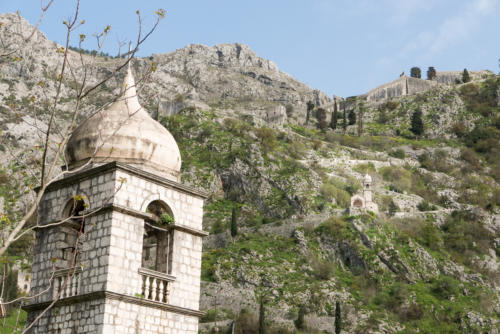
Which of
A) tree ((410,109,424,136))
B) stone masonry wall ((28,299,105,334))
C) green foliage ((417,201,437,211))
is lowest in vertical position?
stone masonry wall ((28,299,105,334))

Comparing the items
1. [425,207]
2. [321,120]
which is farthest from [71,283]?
[321,120]

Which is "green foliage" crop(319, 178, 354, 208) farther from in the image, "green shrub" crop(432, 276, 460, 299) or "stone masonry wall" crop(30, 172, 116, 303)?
"stone masonry wall" crop(30, 172, 116, 303)

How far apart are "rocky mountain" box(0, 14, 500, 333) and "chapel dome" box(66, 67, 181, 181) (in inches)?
686

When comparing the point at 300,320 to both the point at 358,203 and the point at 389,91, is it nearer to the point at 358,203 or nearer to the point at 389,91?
the point at 358,203

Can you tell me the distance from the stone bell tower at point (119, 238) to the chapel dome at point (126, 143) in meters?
0.02

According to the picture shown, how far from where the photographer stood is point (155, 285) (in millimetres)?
12820

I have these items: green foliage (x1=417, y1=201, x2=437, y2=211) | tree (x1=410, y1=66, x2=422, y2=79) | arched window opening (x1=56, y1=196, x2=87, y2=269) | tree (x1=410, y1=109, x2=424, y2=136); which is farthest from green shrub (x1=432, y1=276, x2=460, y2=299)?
tree (x1=410, y1=66, x2=422, y2=79)

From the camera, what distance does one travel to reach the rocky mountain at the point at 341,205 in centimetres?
5466

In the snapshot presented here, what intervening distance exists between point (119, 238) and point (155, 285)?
120cm

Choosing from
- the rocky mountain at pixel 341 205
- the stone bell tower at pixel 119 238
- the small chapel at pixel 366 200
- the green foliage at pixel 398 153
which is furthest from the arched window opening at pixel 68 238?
the green foliage at pixel 398 153

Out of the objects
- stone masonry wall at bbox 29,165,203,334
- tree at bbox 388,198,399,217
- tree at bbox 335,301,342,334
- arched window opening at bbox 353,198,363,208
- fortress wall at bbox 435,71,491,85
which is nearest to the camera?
stone masonry wall at bbox 29,165,203,334

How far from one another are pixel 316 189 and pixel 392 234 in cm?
1158

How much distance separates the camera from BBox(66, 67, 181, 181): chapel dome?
43.9 ft

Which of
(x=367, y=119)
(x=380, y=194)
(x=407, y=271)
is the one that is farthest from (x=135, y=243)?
(x=367, y=119)
